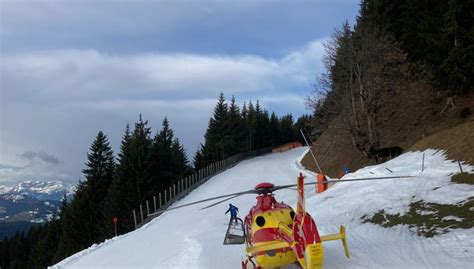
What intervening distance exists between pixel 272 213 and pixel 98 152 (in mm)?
56062

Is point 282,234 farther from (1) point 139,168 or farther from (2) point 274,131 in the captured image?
(2) point 274,131

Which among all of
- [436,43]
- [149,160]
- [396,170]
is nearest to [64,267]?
[396,170]

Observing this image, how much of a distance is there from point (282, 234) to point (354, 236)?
5291 millimetres

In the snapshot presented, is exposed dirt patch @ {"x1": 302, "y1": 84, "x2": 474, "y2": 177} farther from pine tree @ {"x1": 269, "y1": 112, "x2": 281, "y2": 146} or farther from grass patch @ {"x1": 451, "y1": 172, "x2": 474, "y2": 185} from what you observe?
pine tree @ {"x1": 269, "y1": 112, "x2": 281, "y2": 146}

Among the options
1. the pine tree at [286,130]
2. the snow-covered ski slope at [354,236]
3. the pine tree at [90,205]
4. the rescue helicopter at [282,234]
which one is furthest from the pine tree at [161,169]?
the pine tree at [286,130]

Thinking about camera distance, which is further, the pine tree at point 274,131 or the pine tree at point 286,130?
the pine tree at point 286,130

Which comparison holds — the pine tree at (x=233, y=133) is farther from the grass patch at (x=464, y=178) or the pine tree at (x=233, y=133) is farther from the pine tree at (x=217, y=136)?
the grass patch at (x=464, y=178)

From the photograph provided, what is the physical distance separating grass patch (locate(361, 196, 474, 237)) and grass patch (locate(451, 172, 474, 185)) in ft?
6.02

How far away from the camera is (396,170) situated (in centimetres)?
2203

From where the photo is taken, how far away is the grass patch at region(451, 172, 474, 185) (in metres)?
15.6

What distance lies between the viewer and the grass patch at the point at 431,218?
12.2m

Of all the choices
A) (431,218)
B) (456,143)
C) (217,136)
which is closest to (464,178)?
(431,218)

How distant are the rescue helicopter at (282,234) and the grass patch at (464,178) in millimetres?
8356

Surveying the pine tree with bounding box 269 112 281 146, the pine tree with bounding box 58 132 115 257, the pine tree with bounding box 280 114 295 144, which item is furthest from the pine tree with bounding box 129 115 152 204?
the pine tree with bounding box 280 114 295 144
